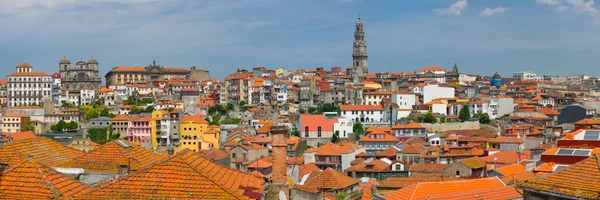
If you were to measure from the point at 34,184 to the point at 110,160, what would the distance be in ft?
11.0

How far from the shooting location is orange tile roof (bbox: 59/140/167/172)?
1398cm

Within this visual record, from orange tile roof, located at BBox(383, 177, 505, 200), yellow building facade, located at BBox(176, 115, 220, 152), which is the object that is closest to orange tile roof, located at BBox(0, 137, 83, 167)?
orange tile roof, located at BBox(383, 177, 505, 200)

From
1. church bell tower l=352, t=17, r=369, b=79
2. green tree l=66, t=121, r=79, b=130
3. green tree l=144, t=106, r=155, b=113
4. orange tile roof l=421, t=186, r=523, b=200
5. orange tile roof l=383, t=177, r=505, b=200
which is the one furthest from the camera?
church bell tower l=352, t=17, r=369, b=79

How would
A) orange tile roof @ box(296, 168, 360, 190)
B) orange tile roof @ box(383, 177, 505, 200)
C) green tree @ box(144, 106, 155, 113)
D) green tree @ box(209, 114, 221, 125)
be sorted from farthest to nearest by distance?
green tree @ box(144, 106, 155, 113), green tree @ box(209, 114, 221, 125), orange tile roof @ box(296, 168, 360, 190), orange tile roof @ box(383, 177, 505, 200)

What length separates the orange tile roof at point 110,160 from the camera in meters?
14.0

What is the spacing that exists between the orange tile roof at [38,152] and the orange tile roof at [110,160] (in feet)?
1.31

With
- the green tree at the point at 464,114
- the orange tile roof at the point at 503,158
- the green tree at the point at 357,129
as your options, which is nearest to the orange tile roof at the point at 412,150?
the orange tile roof at the point at 503,158

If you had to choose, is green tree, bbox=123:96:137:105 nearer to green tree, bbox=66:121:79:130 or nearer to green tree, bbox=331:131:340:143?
green tree, bbox=66:121:79:130

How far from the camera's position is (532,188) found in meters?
10.3

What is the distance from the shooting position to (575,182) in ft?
32.7

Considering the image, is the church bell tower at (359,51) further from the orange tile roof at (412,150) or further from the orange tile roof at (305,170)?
the orange tile roof at (305,170)

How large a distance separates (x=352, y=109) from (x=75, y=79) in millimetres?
53244

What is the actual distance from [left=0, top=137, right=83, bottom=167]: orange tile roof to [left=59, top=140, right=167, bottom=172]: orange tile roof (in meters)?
0.40

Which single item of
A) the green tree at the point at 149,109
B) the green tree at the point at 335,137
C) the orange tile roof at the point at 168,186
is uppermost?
the orange tile roof at the point at 168,186
